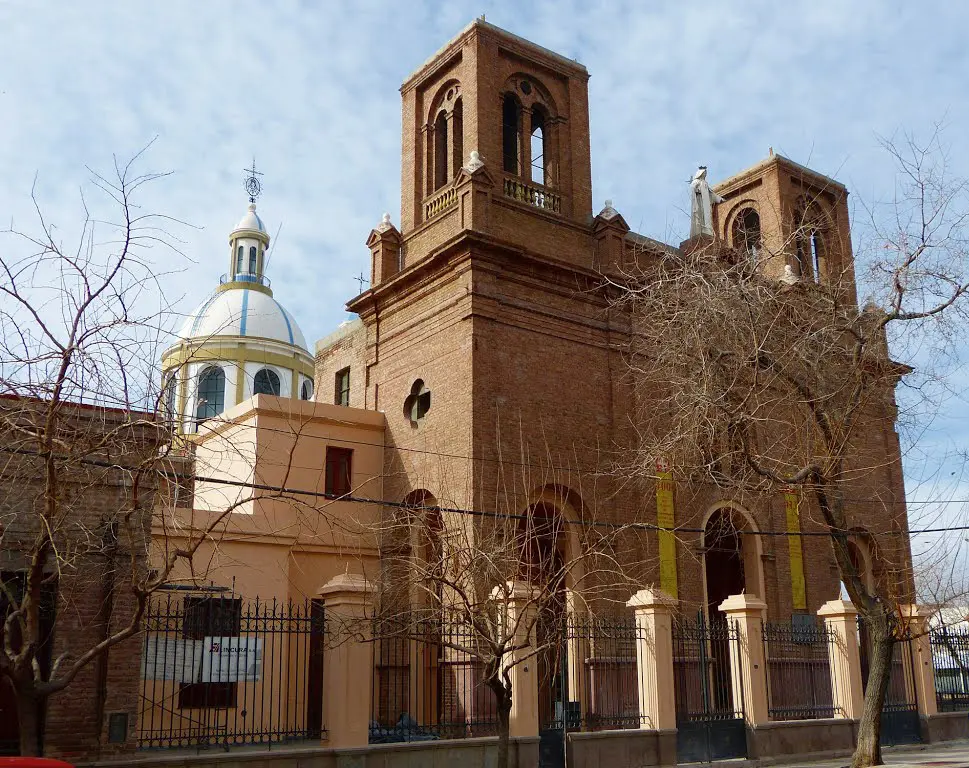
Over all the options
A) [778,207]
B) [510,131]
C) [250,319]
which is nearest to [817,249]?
[778,207]

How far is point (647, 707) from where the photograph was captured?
55.4 ft

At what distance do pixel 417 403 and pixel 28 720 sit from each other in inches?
571

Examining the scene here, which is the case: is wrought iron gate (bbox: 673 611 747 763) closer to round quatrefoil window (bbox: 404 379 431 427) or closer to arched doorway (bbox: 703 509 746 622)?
arched doorway (bbox: 703 509 746 622)

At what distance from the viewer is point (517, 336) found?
2214 cm

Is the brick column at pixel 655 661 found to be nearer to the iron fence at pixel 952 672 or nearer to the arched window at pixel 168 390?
the iron fence at pixel 952 672

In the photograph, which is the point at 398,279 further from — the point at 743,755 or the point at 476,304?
the point at 743,755

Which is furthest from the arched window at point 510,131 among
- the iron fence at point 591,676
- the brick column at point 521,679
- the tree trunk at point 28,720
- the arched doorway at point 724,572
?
the tree trunk at point 28,720

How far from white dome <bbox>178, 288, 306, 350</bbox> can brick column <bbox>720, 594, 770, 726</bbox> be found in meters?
25.6

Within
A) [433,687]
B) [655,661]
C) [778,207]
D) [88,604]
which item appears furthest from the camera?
[778,207]

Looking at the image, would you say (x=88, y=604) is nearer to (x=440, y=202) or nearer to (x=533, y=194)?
(x=440, y=202)

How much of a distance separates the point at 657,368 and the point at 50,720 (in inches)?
440

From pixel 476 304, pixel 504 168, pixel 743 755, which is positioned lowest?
pixel 743 755

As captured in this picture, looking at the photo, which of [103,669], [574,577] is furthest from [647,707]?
[103,669]

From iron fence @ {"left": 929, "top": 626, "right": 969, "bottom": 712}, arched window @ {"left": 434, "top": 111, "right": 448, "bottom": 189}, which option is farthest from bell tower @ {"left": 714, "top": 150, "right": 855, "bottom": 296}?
iron fence @ {"left": 929, "top": 626, "right": 969, "bottom": 712}
